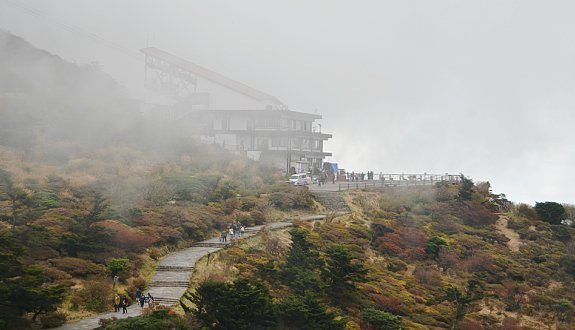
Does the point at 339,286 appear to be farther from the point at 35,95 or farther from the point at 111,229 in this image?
the point at 35,95

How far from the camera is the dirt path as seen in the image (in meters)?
40.6

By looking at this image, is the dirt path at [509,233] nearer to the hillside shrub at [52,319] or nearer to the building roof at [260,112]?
the building roof at [260,112]

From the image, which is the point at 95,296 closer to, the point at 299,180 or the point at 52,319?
the point at 52,319

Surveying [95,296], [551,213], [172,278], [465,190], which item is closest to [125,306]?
[95,296]

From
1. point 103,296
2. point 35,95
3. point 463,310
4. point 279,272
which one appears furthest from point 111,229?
point 35,95

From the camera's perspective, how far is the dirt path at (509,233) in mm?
40562

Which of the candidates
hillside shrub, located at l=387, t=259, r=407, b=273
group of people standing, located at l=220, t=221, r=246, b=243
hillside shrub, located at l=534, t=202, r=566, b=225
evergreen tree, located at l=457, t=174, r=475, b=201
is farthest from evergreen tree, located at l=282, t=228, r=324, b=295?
hillside shrub, located at l=534, t=202, r=566, b=225

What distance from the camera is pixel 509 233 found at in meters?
43.5

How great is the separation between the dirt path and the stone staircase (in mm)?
12464

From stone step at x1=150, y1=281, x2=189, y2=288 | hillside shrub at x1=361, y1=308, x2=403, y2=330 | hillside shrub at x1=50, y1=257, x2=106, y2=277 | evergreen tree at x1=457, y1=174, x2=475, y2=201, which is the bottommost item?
hillside shrub at x1=361, y1=308, x2=403, y2=330

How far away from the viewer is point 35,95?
50.6 m

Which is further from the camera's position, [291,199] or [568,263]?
[291,199]

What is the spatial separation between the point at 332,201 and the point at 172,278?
2263 centimetres

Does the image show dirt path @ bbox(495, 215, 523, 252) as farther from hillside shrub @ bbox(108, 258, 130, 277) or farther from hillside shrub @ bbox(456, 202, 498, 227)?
hillside shrub @ bbox(108, 258, 130, 277)
